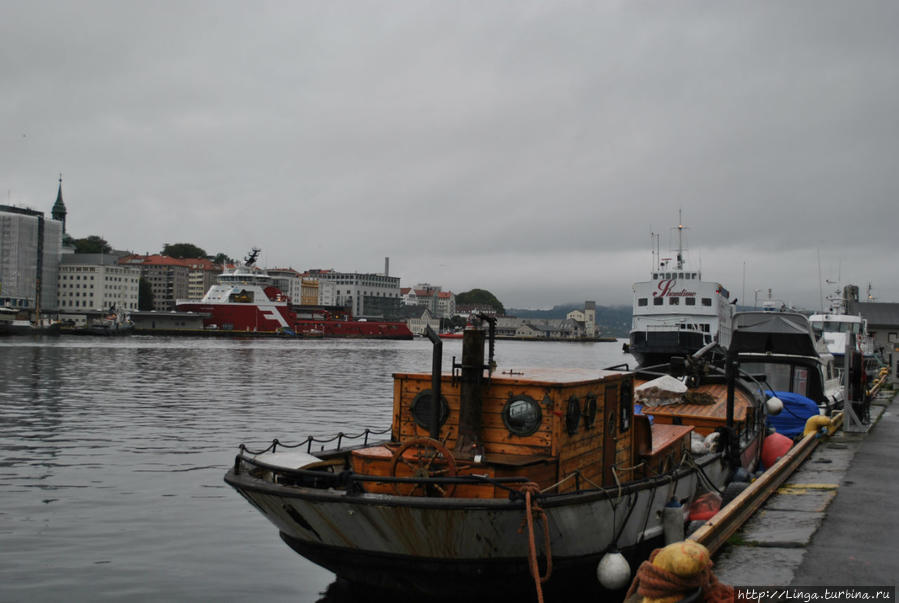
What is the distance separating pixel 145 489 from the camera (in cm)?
1504

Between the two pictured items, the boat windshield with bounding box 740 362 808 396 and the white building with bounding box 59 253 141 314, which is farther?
the white building with bounding box 59 253 141 314

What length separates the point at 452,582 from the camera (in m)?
8.63

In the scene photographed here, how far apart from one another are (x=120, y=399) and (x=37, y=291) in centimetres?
12481

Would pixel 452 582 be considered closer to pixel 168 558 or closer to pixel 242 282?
pixel 168 558

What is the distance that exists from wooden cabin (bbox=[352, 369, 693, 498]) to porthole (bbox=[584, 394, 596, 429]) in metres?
0.01

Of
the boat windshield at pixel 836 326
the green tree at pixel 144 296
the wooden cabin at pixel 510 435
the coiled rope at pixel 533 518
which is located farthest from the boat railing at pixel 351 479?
the green tree at pixel 144 296

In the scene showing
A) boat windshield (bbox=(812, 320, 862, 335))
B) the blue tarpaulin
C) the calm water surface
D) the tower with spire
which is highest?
the tower with spire

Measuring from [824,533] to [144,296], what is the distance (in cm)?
17651

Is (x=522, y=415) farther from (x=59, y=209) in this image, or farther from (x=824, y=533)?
(x=59, y=209)

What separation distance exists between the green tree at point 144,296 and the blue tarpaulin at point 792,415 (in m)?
165

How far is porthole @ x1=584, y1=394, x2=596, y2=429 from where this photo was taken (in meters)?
9.80

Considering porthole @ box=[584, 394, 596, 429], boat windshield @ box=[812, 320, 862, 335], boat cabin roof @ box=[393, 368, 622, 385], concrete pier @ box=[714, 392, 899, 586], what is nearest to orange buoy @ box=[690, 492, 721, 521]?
concrete pier @ box=[714, 392, 899, 586]

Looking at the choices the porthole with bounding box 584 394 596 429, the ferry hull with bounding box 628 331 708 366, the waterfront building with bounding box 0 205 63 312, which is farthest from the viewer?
the waterfront building with bounding box 0 205 63 312

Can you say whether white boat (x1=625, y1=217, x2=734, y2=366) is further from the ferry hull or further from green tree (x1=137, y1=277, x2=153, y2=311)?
green tree (x1=137, y1=277, x2=153, y2=311)
